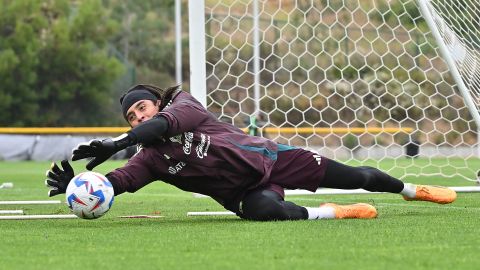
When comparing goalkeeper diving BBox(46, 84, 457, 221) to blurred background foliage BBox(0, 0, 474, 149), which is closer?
goalkeeper diving BBox(46, 84, 457, 221)

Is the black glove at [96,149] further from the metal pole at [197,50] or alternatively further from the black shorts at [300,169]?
the metal pole at [197,50]

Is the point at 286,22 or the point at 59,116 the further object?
the point at 59,116

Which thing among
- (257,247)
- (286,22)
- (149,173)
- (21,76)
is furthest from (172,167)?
(21,76)

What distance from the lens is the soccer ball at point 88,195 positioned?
605cm

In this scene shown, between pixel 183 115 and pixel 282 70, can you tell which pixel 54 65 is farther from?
pixel 183 115

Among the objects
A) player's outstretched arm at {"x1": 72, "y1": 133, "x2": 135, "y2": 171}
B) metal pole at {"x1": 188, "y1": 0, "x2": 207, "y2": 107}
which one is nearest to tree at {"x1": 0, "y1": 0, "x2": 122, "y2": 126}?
metal pole at {"x1": 188, "y1": 0, "x2": 207, "y2": 107}

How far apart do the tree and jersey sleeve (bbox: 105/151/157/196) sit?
26.8 m

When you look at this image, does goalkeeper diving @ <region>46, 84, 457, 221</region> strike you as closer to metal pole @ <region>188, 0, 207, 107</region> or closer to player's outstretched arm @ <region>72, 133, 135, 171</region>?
player's outstretched arm @ <region>72, 133, 135, 171</region>

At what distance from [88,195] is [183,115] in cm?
74

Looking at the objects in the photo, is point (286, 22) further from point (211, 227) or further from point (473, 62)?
point (211, 227)

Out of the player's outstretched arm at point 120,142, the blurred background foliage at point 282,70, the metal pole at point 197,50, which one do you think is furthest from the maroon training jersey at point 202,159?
the blurred background foliage at point 282,70

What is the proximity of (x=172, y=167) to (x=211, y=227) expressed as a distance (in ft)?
2.24

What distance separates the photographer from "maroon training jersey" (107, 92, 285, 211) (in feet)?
20.7

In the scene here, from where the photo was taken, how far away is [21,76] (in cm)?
3372
